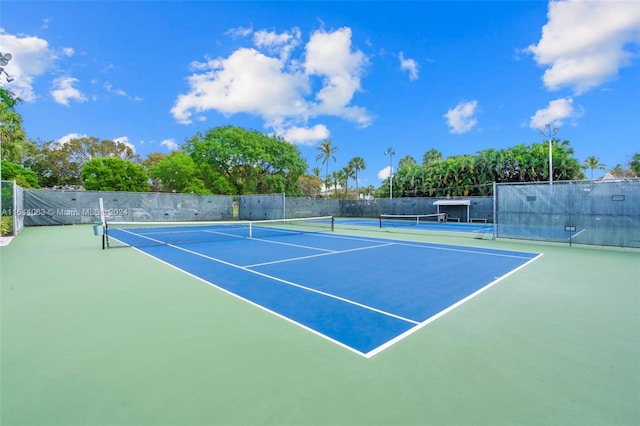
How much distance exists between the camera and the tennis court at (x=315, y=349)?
2137 millimetres

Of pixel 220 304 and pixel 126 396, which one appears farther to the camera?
pixel 220 304

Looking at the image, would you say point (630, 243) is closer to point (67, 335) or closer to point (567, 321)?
point (567, 321)

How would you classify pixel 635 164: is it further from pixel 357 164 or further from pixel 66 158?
pixel 66 158

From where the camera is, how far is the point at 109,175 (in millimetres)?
35469

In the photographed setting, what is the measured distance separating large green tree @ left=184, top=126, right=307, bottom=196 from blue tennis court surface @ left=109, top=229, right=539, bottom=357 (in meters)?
24.0

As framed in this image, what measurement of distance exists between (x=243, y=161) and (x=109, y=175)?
52.3ft

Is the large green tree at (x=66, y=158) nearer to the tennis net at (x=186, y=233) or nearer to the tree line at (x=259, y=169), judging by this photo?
the tree line at (x=259, y=169)

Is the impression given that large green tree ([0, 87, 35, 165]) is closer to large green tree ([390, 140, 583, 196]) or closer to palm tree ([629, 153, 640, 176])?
large green tree ([390, 140, 583, 196])

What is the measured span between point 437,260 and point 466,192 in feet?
93.1

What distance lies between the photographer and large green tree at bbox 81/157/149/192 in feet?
115

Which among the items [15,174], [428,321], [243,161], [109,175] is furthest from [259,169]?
[428,321]

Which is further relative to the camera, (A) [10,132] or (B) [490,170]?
(B) [490,170]

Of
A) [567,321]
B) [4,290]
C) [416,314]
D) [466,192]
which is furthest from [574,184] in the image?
[466,192]

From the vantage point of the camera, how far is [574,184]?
34.2 ft
